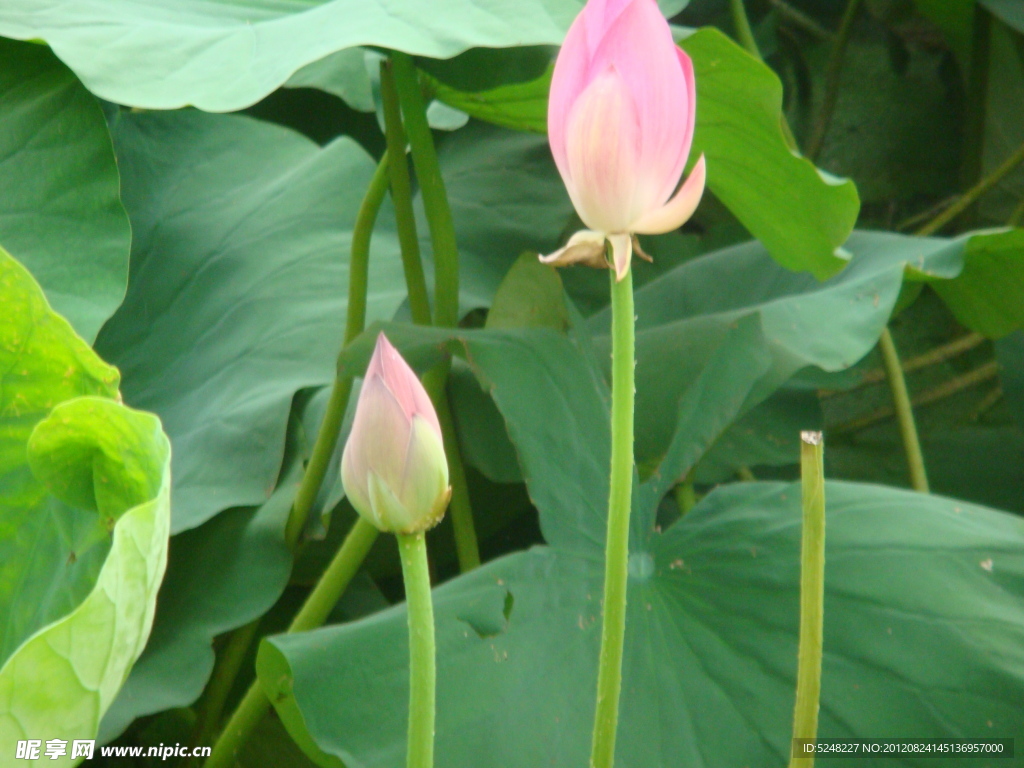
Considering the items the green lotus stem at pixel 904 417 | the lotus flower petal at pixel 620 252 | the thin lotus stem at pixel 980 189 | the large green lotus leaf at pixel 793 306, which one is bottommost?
the green lotus stem at pixel 904 417

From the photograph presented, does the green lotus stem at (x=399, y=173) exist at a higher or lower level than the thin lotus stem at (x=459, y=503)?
higher

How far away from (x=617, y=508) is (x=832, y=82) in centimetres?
110

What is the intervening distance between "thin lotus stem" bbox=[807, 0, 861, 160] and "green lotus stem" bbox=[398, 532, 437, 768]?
1.11 metres

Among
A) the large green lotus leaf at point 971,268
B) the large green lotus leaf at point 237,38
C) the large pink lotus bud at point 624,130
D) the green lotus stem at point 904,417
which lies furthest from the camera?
the green lotus stem at point 904,417

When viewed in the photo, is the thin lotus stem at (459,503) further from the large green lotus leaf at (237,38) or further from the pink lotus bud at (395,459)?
the pink lotus bud at (395,459)

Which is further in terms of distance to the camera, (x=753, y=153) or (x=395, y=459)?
(x=753, y=153)

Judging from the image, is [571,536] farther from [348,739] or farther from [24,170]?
[24,170]

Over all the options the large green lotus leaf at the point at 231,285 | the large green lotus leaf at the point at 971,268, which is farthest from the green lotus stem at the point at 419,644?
the large green lotus leaf at the point at 971,268

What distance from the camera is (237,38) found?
49 centimetres

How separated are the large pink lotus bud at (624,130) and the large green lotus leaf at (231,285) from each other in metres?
0.40

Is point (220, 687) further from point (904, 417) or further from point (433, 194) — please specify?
point (904, 417)

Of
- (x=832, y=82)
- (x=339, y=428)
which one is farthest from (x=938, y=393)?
Answer: (x=339, y=428)

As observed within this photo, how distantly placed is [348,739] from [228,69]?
35cm

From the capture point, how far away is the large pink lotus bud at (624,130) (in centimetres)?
25
